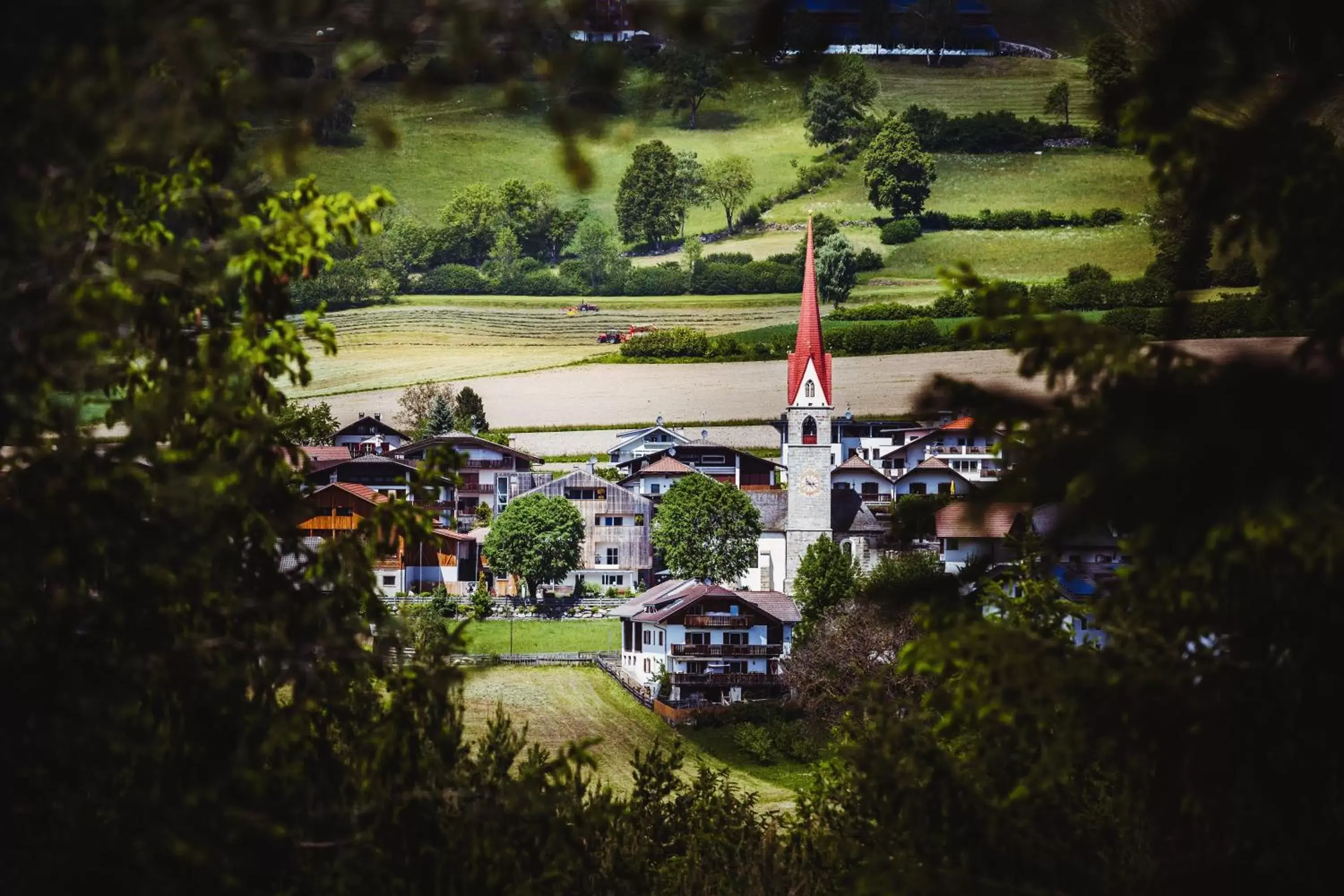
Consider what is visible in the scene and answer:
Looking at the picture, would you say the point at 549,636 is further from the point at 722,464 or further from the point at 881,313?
the point at 881,313

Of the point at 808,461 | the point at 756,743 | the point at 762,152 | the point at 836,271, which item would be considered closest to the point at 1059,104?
the point at 762,152

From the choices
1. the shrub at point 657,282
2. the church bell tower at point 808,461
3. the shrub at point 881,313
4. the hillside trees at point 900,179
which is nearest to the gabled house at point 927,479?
the church bell tower at point 808,461

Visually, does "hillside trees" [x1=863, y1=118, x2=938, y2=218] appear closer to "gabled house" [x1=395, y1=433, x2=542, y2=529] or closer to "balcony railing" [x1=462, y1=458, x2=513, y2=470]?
"gabled house" [x1=395, y1=433, x2=542, y2=529]

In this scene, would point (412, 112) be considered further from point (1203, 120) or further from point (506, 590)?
point (1203, 120)

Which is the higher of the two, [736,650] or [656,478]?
[656,478]

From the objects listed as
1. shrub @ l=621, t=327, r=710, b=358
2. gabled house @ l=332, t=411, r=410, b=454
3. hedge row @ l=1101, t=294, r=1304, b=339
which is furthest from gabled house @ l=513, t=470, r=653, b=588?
hedge row @ l=1101, t=294, r=1304, b=339

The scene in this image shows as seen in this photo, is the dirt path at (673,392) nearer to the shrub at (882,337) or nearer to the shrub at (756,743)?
the shrub at (882,337)
